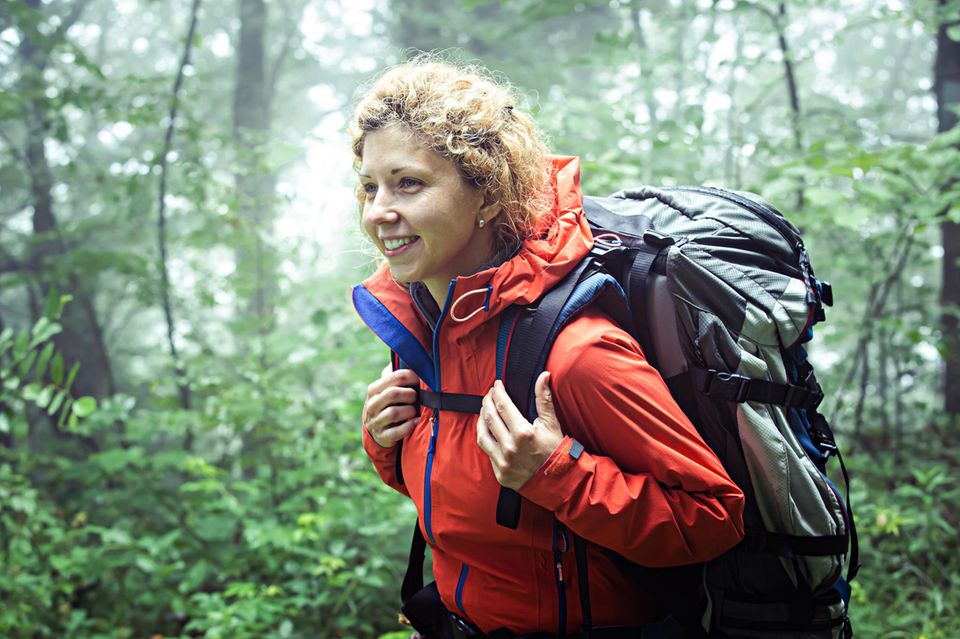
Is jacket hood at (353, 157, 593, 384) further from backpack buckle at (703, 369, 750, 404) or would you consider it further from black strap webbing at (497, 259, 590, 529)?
backpack buckle at (703, 369, 750, 404)

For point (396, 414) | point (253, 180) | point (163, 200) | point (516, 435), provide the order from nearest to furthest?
point (516, 435)
point (396, 414)
point (163, 200)
point (253, 180)

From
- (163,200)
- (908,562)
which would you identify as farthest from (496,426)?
(163,200)

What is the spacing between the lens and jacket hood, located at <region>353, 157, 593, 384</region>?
1.62 metres

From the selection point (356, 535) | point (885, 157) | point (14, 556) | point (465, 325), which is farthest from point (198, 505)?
point (885, 157)

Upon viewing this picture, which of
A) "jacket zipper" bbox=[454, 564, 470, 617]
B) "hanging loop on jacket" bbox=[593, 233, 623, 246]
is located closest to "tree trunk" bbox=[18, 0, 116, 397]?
"hanging loop on jacket" bbox=[593, 233, 623, 246]

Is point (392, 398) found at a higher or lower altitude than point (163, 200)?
lower

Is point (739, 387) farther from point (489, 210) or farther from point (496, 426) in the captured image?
point (489, 210)

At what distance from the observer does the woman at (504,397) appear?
1.49 metres

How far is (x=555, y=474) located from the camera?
1493mm

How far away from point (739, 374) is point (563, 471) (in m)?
0.48

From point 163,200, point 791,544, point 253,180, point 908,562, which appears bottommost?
point 908,562

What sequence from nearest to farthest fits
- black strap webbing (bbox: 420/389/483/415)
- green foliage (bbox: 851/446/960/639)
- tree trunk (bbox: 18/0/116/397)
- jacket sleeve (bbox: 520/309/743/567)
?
jacket sleeve (bbox: 520/309/743/567) → black strap webbing (bbox: 420/389/483/415) → green foliage (bbox: 851/446/960/639) → tree trunk (bbox: 18/0/116/397)

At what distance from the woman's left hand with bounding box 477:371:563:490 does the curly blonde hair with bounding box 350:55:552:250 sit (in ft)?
1.56

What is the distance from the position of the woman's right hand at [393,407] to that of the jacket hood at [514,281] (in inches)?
4.7
